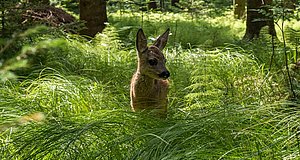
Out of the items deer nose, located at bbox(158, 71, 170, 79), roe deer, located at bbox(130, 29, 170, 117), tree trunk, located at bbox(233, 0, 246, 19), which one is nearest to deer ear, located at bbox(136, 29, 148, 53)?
roe deer, located at bbox(130, 29, 170, 117)

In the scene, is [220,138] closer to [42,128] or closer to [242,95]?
[42,128]

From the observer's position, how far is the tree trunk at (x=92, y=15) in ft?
33.2

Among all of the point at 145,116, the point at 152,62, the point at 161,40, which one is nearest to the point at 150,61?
the point at 152,62

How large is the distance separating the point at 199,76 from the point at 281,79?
0.88 metres

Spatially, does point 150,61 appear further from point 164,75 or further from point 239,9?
point 239,9

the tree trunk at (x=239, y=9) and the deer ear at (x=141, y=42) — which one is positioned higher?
the deer ear at (x=141, y=42)

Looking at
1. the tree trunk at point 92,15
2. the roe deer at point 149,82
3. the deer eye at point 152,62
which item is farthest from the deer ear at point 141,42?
the tree trunk at point 92,15

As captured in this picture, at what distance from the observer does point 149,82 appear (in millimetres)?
4793

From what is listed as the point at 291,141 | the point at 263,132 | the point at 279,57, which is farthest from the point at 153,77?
the point at 279,57

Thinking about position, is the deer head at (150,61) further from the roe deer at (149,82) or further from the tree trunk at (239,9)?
the tree trunk at (239,9)

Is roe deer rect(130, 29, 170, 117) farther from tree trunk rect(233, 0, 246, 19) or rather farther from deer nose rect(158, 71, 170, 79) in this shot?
tree trunk rect(233, 0, 246, 19)

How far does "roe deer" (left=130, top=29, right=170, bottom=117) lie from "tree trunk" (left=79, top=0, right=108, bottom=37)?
17.5ft

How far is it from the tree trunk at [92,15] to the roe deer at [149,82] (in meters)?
5.34

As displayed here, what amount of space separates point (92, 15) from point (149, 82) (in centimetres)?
559
